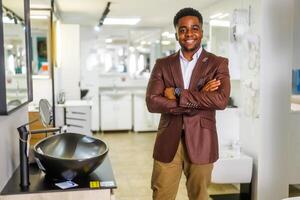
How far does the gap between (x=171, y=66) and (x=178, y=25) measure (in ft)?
0.80

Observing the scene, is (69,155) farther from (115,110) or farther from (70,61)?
(115,110)

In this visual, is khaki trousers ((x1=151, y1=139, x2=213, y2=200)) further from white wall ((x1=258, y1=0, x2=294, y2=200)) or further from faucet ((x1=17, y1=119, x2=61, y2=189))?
white wall ((x1=258, y1=0, x2=294, y2=200))

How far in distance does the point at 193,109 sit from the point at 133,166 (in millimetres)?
3142

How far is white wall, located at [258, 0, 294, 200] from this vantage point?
129 inches

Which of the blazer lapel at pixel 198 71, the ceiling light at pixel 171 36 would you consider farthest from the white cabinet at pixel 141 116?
the blazer lapel at pixel 198 71

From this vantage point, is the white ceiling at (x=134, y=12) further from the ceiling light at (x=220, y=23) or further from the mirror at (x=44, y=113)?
the mirror at (x=44, y=113)

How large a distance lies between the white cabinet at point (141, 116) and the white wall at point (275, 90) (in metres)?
4.22

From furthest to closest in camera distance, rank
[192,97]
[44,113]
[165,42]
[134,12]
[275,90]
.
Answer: [165,42] < [134,12] < [275,90] < [44,113] < [192,97]

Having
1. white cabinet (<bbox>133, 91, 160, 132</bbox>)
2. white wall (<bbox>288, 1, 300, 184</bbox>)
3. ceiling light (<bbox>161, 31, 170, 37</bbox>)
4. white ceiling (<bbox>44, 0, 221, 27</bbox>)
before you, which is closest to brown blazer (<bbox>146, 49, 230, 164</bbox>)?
white wall (<bbox>288, 1, 300, 184</bbox>)

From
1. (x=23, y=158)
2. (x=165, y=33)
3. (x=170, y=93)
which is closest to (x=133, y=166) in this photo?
(x=170, y=93)

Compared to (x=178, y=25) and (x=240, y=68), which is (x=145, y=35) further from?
(x=178, y=25)

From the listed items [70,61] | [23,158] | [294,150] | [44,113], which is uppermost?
[70,61]

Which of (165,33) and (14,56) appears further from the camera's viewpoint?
(165,33)

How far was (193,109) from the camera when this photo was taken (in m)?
1.96
